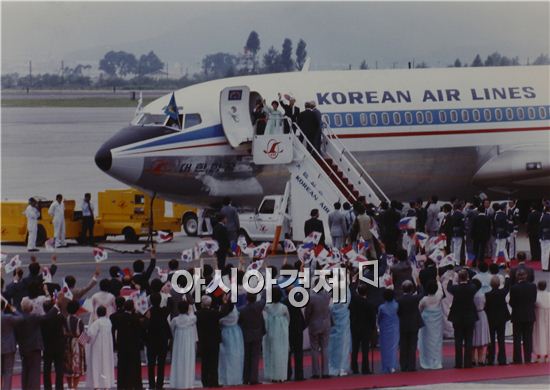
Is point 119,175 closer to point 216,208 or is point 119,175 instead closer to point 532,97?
point 216,208

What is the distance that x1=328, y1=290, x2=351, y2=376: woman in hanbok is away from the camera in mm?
23656

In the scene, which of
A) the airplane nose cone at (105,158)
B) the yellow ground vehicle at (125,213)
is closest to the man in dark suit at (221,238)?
the airplane nose cone at (105,158)

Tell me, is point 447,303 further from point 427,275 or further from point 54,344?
point 54,344

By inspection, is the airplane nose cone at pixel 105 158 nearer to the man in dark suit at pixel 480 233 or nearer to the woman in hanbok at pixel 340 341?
the man in dark suit at pixel 480 233

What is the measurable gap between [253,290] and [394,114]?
651 inches

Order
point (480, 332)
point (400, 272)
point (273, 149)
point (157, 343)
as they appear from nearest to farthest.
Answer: point (157, 343)
point (480, 332)
point (400, 272)
point (273, 149)

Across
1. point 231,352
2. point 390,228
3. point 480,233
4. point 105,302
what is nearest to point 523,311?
point 231,352

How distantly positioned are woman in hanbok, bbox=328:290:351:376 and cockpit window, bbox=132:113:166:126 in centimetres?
1462

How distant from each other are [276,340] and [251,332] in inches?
18.2

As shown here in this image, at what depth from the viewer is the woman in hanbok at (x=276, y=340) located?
2311 centimetres

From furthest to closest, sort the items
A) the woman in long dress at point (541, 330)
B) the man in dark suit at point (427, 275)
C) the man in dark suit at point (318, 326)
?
the man in dark suit at point (427, 275), the woman in long dress at point (541, 330), the man in dark suit at point (318, 326)

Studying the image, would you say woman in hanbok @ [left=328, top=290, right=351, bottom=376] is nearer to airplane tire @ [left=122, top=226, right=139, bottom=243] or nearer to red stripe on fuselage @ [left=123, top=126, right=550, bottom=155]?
red stripe on fuselage @ [left=123, top=126, right=550, bottom=155]

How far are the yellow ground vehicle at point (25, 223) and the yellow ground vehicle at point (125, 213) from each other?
33.3 inches

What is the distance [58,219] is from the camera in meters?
38.4
